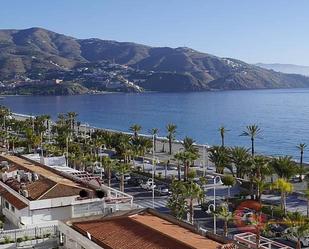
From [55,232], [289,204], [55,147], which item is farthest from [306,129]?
[55,232]

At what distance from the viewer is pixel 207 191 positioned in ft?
176

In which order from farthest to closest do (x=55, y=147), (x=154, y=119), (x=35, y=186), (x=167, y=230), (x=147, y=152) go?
1. (x=154, y=119)
2. (x=147, y=152)
3. (x=55, y=147)
4. (x=35, y=186)
5. (x=167, y=230)

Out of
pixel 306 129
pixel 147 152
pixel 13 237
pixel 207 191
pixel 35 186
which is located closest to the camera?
pixel 13 237

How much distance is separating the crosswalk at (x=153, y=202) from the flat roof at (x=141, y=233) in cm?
1997

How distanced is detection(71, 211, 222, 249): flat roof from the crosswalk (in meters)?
20.0

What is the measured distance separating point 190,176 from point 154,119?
138 meters

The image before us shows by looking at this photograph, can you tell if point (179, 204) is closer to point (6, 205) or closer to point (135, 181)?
point (6, 205)

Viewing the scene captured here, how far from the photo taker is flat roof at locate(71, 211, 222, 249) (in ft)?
72.8

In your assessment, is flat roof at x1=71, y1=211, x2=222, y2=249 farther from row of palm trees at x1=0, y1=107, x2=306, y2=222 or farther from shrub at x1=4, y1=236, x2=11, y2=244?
row of palm trees at x1=0, y1=107, x2=306, y2=222

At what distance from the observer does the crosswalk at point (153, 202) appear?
47.5 meters

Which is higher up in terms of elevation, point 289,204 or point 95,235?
point 95,235

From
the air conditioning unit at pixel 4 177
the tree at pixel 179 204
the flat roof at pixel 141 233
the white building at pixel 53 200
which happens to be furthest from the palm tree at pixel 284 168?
the flat roof at pixel 141 233

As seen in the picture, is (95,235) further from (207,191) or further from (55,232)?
(207,191)

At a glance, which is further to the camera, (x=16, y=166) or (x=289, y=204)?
(x=289, y=204)
